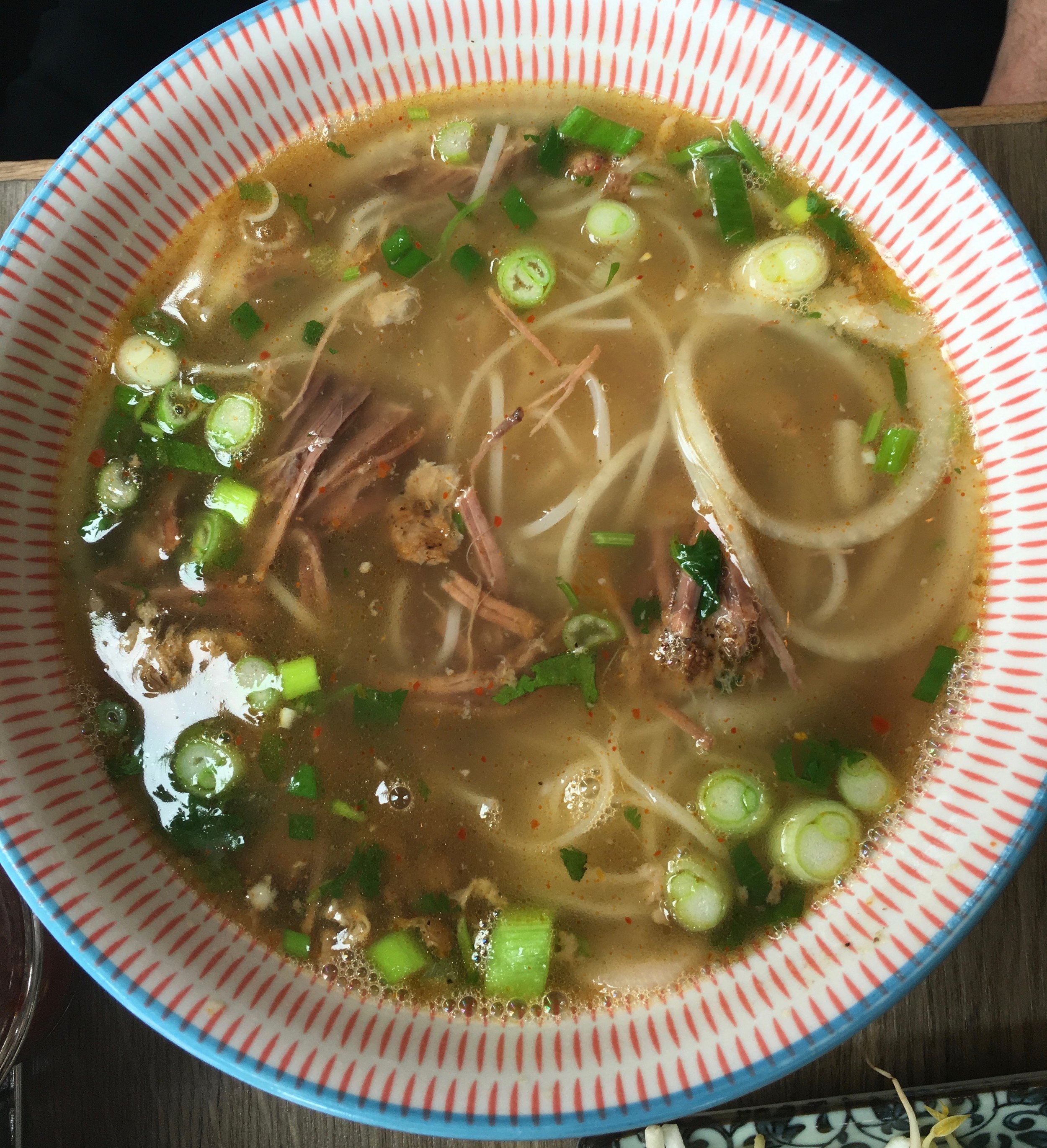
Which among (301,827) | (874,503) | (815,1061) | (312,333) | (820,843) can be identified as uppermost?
(312,333)

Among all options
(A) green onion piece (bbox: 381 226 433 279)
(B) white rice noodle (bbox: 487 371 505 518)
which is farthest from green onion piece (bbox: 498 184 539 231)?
(B) white rice noodle (bbox: 487 371 505 518)

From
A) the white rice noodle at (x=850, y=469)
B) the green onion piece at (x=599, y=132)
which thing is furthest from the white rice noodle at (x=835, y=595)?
the green onion piece at (x=599, y=132)

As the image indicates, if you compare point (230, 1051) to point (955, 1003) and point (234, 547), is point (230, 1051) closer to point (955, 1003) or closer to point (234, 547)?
point (234, 547)

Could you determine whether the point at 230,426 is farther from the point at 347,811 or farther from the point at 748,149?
the point at 748,149

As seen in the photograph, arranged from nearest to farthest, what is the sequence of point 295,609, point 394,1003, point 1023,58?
point 394,1003 < point 295,609 < point 1023,58

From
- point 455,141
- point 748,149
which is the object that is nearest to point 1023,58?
point 748,149

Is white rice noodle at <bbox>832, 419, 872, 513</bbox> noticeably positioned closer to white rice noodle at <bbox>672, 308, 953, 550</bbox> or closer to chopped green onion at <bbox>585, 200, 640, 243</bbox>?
white rice noodle at <bbox>672, 308, 953, 550</bbox>
